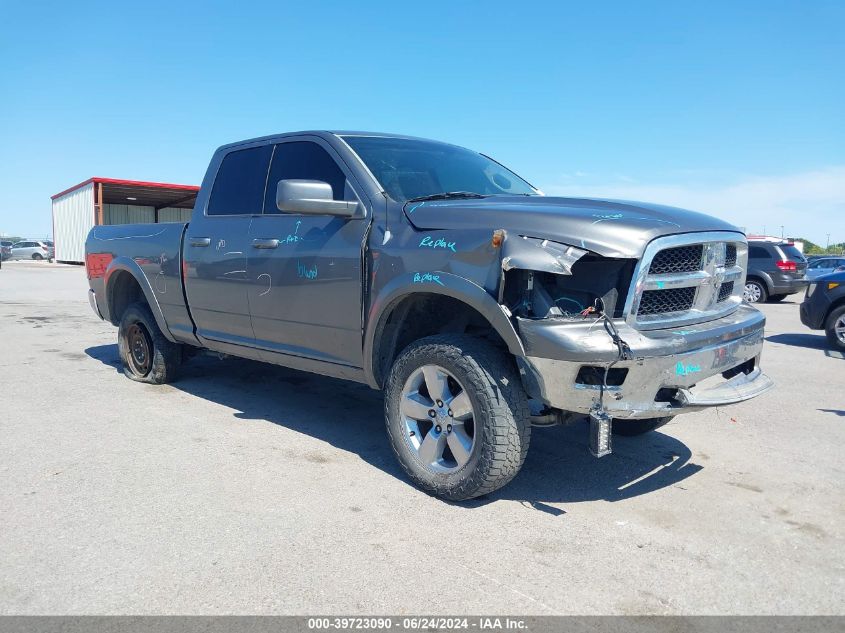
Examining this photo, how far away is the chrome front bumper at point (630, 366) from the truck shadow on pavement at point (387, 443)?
0.77 meters

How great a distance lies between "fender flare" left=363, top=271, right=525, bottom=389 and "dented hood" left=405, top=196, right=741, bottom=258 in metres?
0.31

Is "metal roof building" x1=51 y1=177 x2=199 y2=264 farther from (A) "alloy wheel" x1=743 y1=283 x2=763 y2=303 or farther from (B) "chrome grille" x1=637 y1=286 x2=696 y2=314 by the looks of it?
(B) "chrome grille" x1=637 y1=286 x2=696 y2=314

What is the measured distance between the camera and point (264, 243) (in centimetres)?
474

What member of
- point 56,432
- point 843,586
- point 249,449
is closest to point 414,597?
point 843,586

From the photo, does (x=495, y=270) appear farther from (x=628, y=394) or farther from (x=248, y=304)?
(x=248, y=304)

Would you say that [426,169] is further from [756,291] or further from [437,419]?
[756,291]

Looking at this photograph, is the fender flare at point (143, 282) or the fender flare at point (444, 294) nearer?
the fender flare at point (444, 294)

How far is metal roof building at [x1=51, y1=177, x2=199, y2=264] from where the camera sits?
3212 cm

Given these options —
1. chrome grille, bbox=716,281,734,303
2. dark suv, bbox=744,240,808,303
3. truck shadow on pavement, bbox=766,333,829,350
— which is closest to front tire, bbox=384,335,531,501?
chrome grille, bbox=716,281,734,303

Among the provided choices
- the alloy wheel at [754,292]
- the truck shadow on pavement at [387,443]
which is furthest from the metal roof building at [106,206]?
the truck shadow on pavement at [387,443]

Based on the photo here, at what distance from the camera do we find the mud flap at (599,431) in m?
3.16

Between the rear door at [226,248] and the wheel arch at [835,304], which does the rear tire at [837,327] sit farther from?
the rear door at [226,248]

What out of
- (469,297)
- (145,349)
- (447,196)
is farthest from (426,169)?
(145,349)

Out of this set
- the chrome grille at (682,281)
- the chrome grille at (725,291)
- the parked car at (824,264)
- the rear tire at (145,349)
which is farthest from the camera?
the parked car at (824,264)
